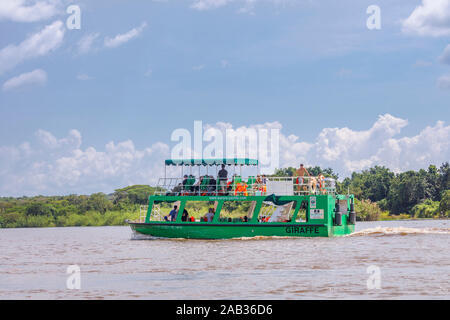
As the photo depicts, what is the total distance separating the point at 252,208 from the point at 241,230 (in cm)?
305

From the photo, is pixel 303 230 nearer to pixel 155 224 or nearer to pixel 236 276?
pixel 155 224

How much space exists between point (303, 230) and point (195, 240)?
5003 mm

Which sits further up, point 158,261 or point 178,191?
point 178,191

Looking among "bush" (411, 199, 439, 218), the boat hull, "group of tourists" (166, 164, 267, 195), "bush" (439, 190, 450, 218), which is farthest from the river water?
"bush" (411, 199, 439, 218)

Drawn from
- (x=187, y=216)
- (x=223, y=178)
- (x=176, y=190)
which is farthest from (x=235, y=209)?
(x=223, y=178)

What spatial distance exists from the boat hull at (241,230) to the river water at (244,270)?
0.47 metres

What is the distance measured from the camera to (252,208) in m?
32.0

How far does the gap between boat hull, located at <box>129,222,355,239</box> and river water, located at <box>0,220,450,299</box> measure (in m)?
0.47

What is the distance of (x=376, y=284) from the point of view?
620 inches

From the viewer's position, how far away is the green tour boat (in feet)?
94.6

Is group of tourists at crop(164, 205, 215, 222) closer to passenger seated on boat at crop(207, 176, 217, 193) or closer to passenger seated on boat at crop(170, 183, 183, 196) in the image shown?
passenger seated on boat at crop(170, 183, 183, 196)

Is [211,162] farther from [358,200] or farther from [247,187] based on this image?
[358,200]
